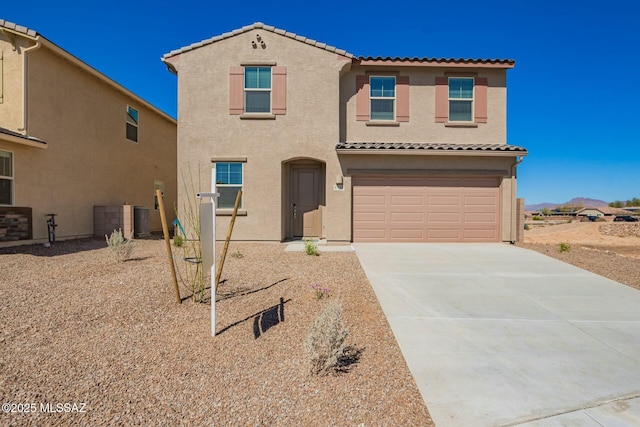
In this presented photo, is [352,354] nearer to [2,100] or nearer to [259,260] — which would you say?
[259,260]

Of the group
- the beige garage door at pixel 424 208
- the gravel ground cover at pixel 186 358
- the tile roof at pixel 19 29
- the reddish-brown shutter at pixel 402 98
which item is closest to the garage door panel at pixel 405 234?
the beige garage door at pixel 424 208

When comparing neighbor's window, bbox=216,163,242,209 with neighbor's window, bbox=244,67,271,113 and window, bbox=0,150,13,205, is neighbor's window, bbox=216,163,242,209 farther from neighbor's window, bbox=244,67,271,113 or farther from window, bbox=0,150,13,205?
window, bbox=0,150,13,205

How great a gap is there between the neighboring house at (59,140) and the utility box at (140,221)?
162cm

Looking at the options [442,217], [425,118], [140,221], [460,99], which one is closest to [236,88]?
[140,221]

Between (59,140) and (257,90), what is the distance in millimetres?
6740

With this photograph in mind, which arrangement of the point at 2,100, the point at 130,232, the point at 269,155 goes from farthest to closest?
the point at 130,232, the point at 269,155, the point at 2,100

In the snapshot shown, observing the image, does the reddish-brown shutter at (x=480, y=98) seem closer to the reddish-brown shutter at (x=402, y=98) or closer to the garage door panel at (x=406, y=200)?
the reddish-brown shutter at (x=402, y=98)

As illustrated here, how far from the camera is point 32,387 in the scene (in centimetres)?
299

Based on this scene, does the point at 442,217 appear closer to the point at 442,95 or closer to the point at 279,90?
the point at 442,95

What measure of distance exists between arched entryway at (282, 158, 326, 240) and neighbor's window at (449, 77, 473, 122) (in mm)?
5132

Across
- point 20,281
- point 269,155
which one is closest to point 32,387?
point 20,281

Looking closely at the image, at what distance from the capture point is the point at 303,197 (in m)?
12.7

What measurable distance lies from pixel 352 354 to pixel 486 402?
4.24 feet

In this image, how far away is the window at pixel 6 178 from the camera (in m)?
9.82
